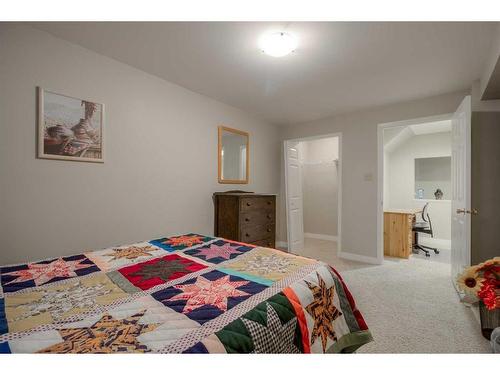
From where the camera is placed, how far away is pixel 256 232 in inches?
132

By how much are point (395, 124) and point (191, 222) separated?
3.32 m

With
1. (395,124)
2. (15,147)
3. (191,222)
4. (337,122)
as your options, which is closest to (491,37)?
(395,124)

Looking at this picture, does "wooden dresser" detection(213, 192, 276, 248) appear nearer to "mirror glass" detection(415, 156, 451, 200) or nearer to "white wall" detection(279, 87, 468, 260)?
"white wall" detection(279, 87, 468, 260)

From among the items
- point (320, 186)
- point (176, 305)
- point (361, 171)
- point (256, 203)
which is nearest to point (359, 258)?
point (361, 171)

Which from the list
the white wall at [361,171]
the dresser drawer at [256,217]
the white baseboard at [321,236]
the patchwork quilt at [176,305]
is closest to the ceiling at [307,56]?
the white wall at [361,171]

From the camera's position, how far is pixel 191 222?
317cm

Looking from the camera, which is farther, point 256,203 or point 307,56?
point 256,203

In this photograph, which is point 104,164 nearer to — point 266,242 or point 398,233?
point 266,242

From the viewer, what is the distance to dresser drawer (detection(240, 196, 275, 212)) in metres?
3.17

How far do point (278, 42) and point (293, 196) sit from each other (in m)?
3.12

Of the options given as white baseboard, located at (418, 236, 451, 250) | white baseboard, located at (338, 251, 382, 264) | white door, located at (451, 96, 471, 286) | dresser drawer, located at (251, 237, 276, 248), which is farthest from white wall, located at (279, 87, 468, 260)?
white baseboard, located at (418, 236, 451, 250)

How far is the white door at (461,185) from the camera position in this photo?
2.40 metres

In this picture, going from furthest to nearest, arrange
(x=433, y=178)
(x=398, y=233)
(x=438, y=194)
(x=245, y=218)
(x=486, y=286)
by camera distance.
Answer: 1. (x=433, y=178)
2. (x=438, y=194)
3. (x=398, y=233)
4. (x=245, y=218)
5. (x=486, y=286)
